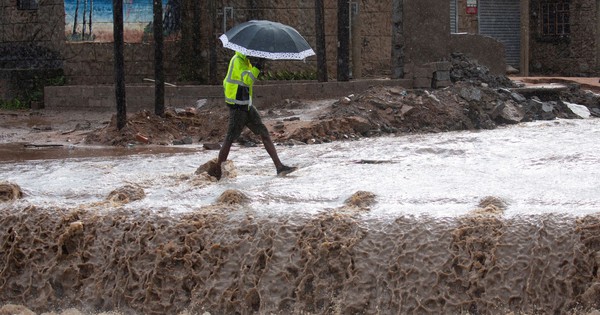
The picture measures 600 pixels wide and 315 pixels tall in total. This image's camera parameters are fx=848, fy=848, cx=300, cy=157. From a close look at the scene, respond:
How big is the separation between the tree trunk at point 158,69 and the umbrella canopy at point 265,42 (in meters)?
5.40

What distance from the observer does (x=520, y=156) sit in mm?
9320

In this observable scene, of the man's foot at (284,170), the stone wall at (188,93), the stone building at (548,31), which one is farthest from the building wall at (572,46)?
the man's foot at (284,170)

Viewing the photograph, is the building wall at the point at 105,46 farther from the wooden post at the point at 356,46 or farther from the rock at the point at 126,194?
the rock at the point at 126,194

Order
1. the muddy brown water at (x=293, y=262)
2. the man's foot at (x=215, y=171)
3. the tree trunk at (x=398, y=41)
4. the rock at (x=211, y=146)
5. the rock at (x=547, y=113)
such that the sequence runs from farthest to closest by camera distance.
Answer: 1. the tree trunk at (x=398, y=41)
2. the rock at (x=547, y=113)
3. the rock at (x=211, y=146)
4. the man's foot at (x=215, y=171)
5. the muddy brown water at (x=293, y=262)

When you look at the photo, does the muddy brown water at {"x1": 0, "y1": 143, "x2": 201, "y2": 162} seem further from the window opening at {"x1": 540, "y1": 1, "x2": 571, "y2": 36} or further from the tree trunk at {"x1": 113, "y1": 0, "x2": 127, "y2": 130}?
the window opening at {"x1": 540, "y1": 1, "x2": 571, "y2": 36}

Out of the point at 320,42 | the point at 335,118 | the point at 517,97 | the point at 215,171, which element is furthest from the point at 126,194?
→ the point at 517,97

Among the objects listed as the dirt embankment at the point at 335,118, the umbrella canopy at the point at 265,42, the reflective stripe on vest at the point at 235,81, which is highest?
the umbrella canopy at the point at 265,42

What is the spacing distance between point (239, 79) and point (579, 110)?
816 cm

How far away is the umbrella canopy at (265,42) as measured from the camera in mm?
7383

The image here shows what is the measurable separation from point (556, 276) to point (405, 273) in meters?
0.97

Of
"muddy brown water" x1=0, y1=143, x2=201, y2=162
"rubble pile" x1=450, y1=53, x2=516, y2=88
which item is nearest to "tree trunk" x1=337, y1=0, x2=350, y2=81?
"rubble pile" x1=450, y1=53, x2=516, y2=88

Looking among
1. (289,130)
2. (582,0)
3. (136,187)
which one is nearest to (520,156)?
(289,130)

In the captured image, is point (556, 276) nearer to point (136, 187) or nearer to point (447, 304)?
point (447, 304)

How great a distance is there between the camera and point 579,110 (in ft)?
45.8
